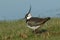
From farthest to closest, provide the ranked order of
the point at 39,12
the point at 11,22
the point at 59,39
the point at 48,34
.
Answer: the point at 39,12, the point at 11,22, the point at 48,34, the point at 59,39

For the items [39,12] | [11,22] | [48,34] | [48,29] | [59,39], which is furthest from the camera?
[39,12]

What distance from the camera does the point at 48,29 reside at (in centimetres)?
1169

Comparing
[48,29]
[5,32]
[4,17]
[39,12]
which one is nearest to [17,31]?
[5,32]

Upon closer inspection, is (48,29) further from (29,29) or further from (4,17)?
(4,17)

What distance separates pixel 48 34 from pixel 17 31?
46.7 inches

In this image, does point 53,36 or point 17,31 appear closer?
point 53,36

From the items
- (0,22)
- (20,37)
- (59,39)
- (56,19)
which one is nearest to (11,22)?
(0,22)

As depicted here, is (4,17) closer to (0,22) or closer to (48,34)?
(0,22)

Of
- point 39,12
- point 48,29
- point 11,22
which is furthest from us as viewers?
point 39,12

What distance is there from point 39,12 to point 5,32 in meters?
4.26

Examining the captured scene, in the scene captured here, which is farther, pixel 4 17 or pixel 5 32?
pixel 4 17

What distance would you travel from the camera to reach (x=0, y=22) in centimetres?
1384

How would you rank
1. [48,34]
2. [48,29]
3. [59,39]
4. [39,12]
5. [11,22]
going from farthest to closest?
[39,12]
[11,22]
[48,29]
[48,34]
[59,39]

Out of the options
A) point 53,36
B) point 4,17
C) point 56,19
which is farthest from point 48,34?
point 4,17
